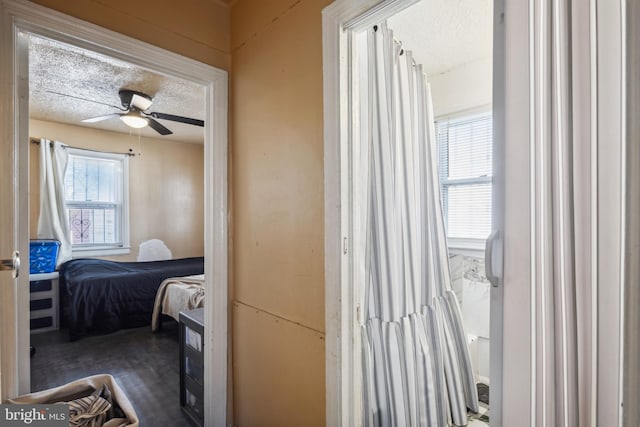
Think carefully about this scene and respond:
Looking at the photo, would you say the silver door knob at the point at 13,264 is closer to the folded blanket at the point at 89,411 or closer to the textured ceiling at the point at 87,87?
the folded blanket at the point at 89,411

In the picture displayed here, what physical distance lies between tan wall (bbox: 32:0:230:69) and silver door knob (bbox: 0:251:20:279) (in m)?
1.02

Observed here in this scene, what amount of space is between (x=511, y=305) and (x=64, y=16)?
1.94 meters

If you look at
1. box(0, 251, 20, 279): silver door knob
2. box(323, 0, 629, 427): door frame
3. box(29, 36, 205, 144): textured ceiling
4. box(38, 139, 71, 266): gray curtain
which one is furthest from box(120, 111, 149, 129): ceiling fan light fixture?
box(323, 0, 629, 427): door frame

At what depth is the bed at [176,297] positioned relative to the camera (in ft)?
10.9

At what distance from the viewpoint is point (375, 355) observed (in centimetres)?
164

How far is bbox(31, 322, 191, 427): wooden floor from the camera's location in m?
2.34

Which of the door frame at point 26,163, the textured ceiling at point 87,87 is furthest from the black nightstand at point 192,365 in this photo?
the textured ceiling at point 87,87

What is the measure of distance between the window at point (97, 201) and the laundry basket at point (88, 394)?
3684mm

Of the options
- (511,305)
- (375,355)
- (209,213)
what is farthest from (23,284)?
(511,305)

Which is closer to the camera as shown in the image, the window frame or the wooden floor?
the wooden floor

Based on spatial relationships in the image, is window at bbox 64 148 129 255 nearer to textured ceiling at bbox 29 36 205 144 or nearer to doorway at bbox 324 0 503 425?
textured ceiling at bbox 29 36 205 144

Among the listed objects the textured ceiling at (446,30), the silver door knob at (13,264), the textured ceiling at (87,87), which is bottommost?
the silver door knob at (13,264)

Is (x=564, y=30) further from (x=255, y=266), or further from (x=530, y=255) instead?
(x=255, y=266)

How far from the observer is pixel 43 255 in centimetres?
398
